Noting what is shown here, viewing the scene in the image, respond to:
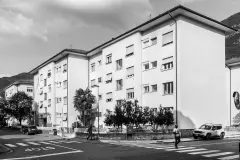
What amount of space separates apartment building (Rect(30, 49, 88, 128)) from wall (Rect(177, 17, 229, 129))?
23.0m

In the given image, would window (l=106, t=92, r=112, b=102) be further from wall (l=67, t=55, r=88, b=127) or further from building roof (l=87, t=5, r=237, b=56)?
building roof (l=87, t=5, r=237, b=56)

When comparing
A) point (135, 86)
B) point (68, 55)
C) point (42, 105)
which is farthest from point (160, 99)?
point (42, 105)

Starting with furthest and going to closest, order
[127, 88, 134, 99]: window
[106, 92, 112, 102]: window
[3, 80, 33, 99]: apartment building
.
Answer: [3, 80, 33, 99]: apartment building, [106, 92, 112, 102]: window, [127, 88, 134, 99]: window

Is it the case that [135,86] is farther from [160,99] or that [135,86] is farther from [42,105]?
[42,105]

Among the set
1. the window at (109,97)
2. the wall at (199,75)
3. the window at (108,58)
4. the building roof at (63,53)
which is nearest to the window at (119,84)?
the window at (109,97)

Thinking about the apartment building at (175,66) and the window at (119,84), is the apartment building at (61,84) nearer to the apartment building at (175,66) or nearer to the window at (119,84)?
the apartment building at (175,66)

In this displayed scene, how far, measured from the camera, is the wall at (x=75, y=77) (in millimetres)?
48656

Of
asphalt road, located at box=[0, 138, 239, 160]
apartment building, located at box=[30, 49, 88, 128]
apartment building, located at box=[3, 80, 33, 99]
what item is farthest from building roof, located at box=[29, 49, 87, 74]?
asphalt road, located at box=[0, 138, 239, 160]

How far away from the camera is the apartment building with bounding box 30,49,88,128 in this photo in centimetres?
4891

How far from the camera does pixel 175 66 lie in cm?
3086

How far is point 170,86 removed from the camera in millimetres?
31781

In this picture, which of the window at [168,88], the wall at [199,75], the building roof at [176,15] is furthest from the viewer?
the window at [168,88]

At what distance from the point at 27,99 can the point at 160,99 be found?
4347cm

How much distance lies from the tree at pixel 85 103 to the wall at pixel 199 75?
1908cm
